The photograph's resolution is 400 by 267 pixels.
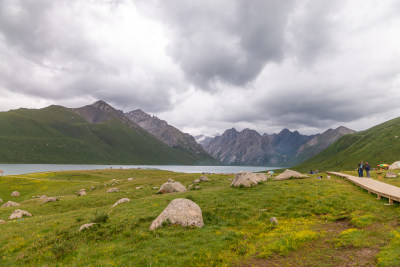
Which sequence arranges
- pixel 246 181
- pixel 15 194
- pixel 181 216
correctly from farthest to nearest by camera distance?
1. pixel 15 194
2. pixel 246 181
3. pixel 181 216

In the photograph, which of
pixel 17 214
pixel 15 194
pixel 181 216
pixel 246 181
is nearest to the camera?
pixel 181 216

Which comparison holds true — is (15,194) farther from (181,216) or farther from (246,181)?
(181,216)

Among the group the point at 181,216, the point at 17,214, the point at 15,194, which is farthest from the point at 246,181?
the point at 15,194

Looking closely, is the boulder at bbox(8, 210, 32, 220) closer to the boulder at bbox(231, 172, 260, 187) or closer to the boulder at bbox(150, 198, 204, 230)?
the boulder at bbox(150, 198, 204, 230)

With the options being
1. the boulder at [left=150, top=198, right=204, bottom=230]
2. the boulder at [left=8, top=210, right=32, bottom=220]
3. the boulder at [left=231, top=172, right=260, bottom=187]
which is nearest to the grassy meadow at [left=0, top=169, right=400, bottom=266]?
the boulder at [left=150, top=198, right=204, bottom=230]

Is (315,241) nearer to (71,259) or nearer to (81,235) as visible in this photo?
(71,259)

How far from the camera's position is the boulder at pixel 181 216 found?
1955cm

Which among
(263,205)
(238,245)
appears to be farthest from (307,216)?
(238,245)

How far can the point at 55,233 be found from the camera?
1959cm

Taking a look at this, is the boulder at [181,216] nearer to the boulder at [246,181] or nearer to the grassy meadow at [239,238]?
the grassy meadow at [239,238]

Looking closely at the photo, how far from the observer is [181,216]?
65.7ft

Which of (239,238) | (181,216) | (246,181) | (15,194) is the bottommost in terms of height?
(15,194)

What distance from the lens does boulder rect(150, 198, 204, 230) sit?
1955 centimetres

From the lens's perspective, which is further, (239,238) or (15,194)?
(15,194)
